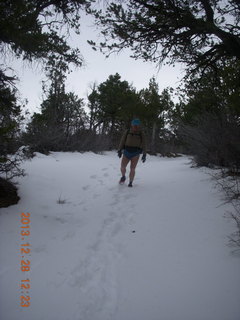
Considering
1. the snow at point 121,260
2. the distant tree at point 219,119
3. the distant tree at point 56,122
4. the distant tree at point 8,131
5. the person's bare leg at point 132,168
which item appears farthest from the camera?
the distant tree at point 56,122

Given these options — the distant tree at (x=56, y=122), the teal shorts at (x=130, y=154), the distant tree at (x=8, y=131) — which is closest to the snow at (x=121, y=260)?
the distant tree at (x=8, y=131)

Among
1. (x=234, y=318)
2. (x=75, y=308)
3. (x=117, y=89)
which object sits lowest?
(x=75, y=308)

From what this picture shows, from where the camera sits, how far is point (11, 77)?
4.09 metres

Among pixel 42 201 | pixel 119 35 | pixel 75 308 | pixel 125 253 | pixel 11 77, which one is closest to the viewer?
pixel 75 308

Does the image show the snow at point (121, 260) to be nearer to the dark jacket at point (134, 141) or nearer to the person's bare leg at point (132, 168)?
the person's bare leg at point (132, 168)

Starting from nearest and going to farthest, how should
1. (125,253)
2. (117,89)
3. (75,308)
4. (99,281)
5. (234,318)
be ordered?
(234,318) → (75,308) → (99,281) → (125,253) → (117,89)

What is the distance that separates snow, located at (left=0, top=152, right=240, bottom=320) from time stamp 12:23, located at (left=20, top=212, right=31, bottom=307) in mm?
27

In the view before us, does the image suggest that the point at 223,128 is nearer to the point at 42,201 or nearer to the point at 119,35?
the point at 119,35

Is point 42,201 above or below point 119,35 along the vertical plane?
below

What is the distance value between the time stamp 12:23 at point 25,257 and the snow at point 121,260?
27 millimetres

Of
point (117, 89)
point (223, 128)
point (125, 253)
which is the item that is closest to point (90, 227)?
point (125, 253)

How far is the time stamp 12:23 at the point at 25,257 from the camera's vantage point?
1.58 metres

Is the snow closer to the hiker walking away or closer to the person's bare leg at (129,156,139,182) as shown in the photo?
the person's bare leg at (129,156,139,182)

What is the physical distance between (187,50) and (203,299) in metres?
4.97
